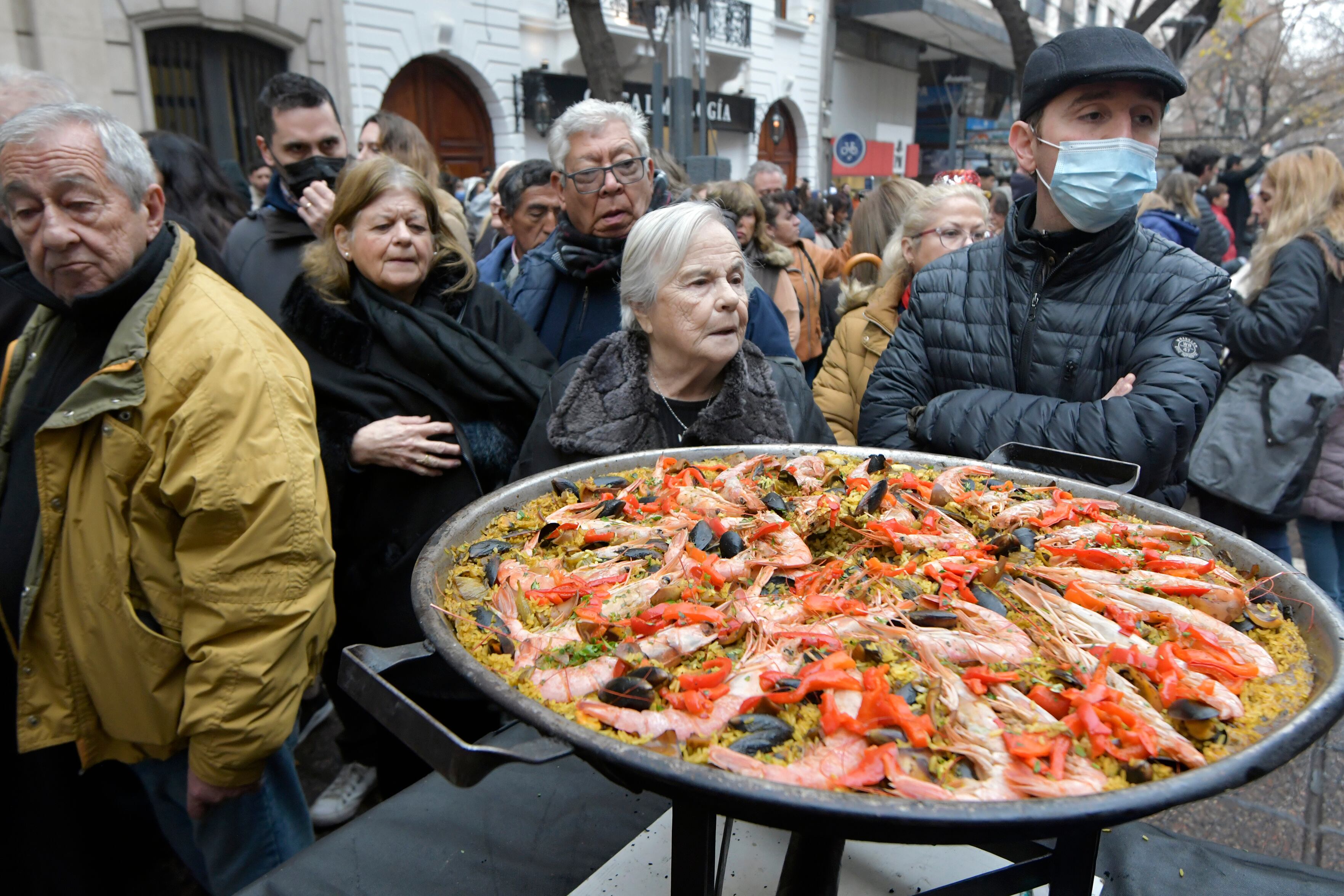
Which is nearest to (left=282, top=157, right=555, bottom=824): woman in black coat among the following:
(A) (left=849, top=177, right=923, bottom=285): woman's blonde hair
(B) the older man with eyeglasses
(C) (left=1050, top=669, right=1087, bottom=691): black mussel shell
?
(B) the older man with eyeglasses

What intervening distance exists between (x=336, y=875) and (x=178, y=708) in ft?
2.19

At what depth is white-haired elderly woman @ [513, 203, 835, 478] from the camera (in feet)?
8.73

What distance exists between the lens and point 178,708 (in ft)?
7.65

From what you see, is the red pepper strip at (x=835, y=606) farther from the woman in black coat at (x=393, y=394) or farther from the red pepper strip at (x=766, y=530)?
the woman in black coat at (x=393, y=394)

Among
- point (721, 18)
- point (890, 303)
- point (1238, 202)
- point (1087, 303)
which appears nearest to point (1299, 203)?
point (890, 303)

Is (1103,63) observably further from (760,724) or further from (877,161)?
(877,161)

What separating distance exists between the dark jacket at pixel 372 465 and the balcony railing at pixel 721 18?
1712cm

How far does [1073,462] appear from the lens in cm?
212

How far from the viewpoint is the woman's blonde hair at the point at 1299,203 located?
4262 mm

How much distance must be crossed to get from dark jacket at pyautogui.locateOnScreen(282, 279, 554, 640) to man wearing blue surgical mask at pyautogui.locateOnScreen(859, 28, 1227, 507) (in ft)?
5.33

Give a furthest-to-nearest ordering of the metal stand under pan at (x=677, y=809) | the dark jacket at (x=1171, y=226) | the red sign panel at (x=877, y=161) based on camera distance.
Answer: the red sign panel at (x=877, y=161), the dark jacket at (x=1171, y=226), the metal stand under pan at (x=677, y=809)

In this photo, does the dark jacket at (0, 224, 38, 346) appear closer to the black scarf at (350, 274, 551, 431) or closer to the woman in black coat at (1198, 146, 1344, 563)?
the black scarf at (350, 274, 551, 431)

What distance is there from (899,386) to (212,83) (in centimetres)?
1217

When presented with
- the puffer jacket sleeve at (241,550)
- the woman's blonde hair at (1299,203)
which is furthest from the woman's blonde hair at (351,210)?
the woman's blonde hair at (1299,203)
